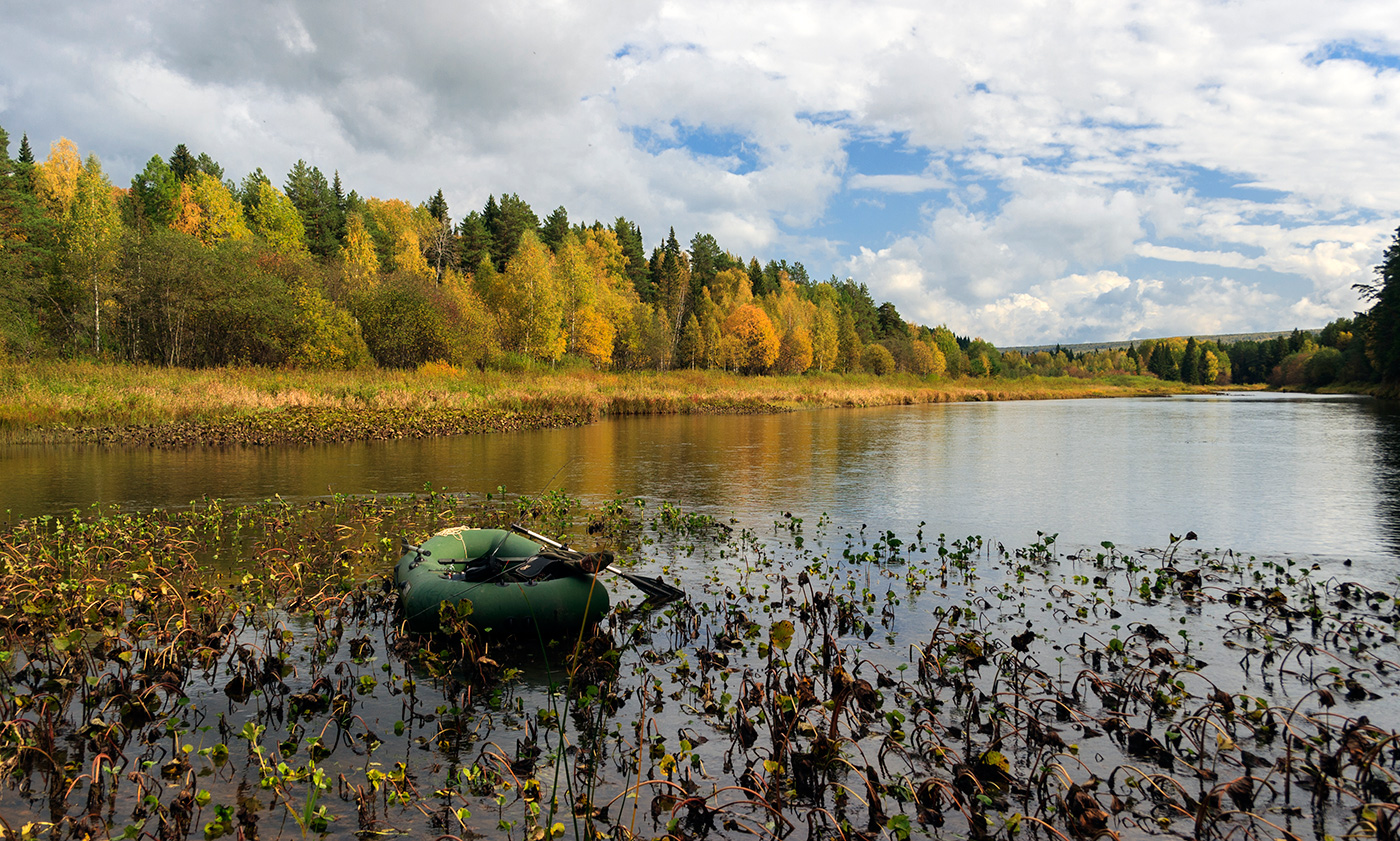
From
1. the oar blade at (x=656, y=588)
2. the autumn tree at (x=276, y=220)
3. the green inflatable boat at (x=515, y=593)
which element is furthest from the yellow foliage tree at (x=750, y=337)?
the green inflatable boat at (x=515, y=593)

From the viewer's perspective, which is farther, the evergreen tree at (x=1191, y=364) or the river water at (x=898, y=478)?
the evergreen tree at (x=1191, y=364)

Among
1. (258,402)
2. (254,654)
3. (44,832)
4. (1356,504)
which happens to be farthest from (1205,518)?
(258,402)

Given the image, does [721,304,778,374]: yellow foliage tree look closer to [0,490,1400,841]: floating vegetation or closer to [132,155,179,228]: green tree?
[132,155,179,228]: green tree

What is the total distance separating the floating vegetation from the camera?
4.46m

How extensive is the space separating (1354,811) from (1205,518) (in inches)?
427

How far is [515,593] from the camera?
6785mm

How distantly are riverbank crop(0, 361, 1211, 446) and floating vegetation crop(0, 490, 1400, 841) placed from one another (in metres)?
17.2

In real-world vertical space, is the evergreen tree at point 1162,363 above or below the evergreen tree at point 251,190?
below

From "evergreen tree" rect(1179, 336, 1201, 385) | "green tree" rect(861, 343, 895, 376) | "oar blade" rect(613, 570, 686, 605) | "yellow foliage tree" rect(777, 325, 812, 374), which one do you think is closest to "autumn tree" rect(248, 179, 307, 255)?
"yellow foliage tree" rect(777, 325, 812, 374)

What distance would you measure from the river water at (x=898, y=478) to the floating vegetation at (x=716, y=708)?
3.61 metres

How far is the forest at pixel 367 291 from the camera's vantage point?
36.8 meters

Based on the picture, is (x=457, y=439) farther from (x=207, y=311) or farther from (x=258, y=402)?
(x=207, y=311)

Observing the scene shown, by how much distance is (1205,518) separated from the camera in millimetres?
13852

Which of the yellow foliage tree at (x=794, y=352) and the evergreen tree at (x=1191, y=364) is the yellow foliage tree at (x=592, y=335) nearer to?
the yellow foliage tree at (x=794, y=352)
